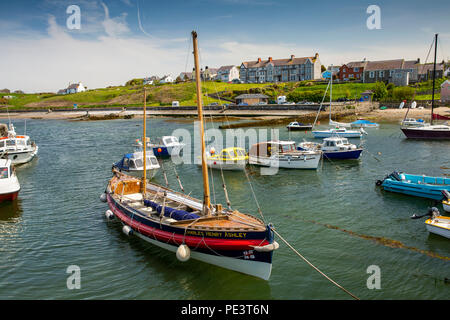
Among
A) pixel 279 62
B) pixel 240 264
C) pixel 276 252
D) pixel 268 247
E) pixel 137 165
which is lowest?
pixel 276 252

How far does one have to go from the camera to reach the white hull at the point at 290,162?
39.0 m

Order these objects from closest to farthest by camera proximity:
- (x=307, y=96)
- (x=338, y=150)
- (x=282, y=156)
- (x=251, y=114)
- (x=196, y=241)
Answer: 1. (x=196, y=241)
2. (x=282, y=156)
3. (x=338, y=150)
4. (x=251, y=114)
5. (x=307, y=96)

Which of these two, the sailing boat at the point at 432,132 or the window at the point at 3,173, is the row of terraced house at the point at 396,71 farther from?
the window at the point at 3,173

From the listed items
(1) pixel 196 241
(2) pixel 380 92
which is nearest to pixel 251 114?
(2) pixel 380 92

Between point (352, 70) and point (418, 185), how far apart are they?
13317 centimetres

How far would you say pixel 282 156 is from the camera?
39.9m

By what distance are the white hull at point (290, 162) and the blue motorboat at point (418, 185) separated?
9.23 metres

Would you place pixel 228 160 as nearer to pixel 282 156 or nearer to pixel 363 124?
pixel 282 156

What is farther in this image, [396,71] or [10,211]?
[396,71]

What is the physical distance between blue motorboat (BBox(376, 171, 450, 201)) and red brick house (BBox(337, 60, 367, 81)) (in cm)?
12895

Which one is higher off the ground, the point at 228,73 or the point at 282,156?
the point at 228,73

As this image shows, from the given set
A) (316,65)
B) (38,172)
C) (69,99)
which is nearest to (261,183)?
(38,172)

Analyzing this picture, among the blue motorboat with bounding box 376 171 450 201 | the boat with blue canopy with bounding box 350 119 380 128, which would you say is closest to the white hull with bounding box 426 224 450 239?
the blue motorboat with bounding box 376 171 450 201

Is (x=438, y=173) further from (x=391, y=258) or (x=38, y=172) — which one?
(x=38, y=172)
